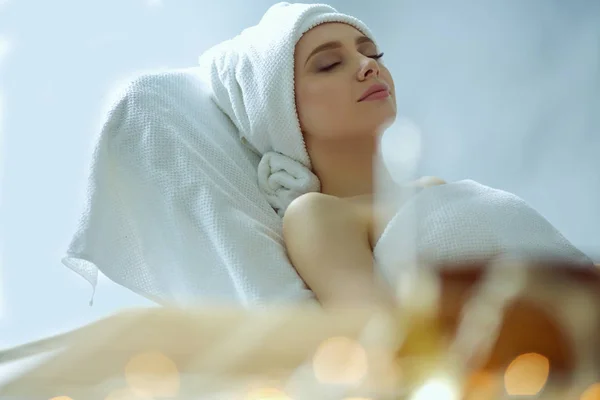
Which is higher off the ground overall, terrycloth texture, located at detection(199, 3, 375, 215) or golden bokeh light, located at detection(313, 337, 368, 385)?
golden bokeh light, located at detection(313, 337, 368, 385)

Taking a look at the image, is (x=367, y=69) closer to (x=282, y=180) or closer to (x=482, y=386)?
(x=282, y=180)

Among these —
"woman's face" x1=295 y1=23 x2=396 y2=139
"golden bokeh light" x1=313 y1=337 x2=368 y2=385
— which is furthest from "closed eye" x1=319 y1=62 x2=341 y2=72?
"golden bokeh light" x1=313 y1=337 x2=368 y2=385

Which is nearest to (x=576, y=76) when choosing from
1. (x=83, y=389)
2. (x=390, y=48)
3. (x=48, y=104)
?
(x=390, y=48)

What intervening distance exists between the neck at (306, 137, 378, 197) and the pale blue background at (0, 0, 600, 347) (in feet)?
0.86

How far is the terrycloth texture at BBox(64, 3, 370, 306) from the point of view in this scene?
3.77 ft

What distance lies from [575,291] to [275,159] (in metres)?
1.02

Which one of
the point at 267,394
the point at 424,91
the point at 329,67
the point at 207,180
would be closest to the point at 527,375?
the point at 267,394

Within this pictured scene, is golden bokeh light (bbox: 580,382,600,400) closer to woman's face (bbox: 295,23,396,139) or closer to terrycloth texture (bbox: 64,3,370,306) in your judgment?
terrycloth texture (bbox: 64,3,370,306)

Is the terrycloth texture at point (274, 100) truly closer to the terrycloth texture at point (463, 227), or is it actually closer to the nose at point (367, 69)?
the nose at point (367, 69)

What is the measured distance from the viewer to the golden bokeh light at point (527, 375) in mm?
379

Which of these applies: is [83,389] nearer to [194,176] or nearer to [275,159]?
[194,176]

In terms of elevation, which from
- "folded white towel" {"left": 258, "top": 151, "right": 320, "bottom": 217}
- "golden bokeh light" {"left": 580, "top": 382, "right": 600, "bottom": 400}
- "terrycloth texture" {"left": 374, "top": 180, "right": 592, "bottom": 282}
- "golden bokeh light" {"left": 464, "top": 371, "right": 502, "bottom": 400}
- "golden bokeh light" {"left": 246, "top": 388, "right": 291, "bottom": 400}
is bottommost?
"folded white towel" {"left": 258, "top": 151, "right": 320, "bottom": 217}

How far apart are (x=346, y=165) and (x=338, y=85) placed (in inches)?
6.7

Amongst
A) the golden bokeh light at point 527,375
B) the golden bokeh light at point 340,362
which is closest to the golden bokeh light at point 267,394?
the golden bokeh light at point 340,362
